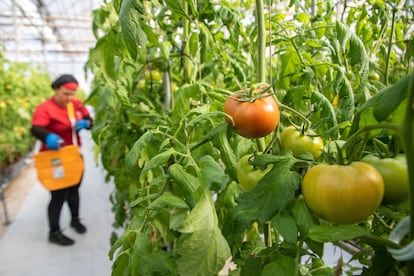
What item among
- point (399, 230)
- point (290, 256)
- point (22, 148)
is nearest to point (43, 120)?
point (290, 256)

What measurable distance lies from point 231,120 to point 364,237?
0.26 m

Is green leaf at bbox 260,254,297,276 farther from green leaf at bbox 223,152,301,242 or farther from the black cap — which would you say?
the black cap

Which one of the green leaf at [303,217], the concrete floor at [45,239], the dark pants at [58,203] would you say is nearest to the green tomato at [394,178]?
the green leaf at [303,217]

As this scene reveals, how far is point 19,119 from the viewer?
4695 mm

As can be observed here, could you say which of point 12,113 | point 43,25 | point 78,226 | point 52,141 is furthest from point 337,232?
point 43,25

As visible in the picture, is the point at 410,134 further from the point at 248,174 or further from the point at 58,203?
the point at 58,203

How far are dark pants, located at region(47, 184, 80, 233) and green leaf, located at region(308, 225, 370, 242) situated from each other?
2.52 m

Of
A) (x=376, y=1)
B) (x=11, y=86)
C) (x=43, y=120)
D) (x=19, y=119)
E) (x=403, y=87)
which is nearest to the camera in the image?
(x=403, y=87)

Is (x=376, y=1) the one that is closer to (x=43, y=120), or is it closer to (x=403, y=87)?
(x=403, y=87)

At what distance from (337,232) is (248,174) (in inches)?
7.7

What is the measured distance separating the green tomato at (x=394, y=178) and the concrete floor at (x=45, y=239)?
2.00 m

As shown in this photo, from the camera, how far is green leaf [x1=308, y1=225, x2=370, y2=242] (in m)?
0.40

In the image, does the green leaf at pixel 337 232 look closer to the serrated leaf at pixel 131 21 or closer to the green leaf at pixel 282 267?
the green leaf at pixel 282 267

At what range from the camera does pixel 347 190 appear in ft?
1.26
